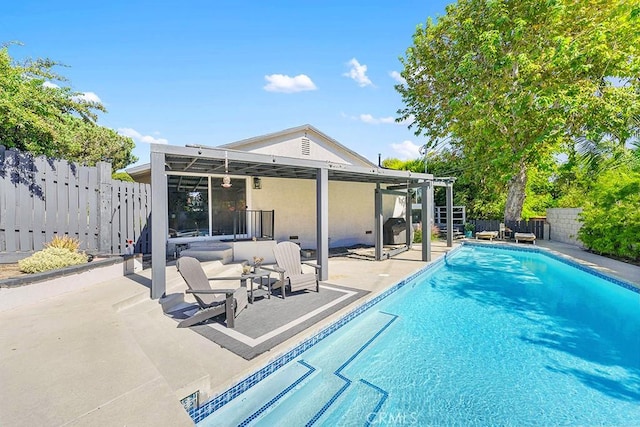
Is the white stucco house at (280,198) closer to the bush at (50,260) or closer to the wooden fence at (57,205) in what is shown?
the wooden fence at (57,205)

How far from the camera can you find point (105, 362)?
3.05 metres

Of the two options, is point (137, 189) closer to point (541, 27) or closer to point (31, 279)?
point (31, 279)

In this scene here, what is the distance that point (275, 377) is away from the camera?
3.69m

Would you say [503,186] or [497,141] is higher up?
[497,141]

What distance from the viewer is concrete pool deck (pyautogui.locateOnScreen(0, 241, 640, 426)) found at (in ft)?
7.66

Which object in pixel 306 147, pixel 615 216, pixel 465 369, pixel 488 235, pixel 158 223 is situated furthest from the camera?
pixel 488 235

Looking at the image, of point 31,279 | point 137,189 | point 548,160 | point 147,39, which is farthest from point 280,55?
point 548,160

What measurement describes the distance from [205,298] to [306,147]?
8.73m

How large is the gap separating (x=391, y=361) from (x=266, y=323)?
2.14 m

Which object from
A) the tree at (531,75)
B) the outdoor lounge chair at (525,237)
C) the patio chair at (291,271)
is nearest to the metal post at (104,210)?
the patio chair at (291,271)

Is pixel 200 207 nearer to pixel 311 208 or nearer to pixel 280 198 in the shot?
pixel 280 198

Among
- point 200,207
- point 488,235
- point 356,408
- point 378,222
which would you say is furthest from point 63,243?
point 488,235

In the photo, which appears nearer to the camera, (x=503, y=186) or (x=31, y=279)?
(x=31, y=279)

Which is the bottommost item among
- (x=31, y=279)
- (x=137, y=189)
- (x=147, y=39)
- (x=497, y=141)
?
(x=31, y=279)
